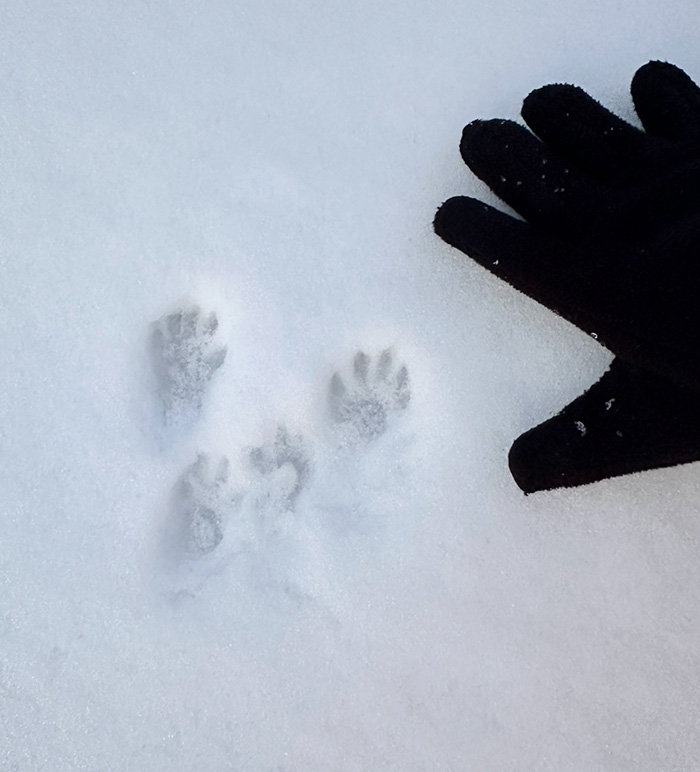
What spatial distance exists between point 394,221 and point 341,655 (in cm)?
50

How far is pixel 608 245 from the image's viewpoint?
797mm

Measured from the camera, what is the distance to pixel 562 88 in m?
0.82

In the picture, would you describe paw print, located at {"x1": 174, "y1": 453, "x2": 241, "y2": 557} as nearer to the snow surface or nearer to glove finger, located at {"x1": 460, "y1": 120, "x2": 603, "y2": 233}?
the snow surface

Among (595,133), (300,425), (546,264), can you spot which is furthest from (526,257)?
(300,425)

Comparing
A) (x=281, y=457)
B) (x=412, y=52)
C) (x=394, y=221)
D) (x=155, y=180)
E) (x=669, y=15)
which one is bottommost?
(x=281, y=457)

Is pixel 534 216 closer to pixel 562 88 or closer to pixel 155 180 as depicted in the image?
pixel 562 88

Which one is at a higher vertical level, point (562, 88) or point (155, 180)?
point (562, 88)

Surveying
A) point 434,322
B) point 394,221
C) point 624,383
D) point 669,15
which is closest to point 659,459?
point 624,383

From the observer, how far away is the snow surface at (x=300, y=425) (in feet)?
2.72

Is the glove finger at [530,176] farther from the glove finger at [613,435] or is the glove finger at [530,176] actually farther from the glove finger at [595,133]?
the glove finger at [613,435]

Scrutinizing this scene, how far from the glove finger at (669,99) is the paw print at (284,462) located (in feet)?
1.77

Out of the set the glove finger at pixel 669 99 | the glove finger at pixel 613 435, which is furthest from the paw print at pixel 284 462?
the glove finger at pixel 669 99

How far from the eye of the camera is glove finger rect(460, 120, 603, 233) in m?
0.81

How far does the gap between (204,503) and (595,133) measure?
2.00 feet
